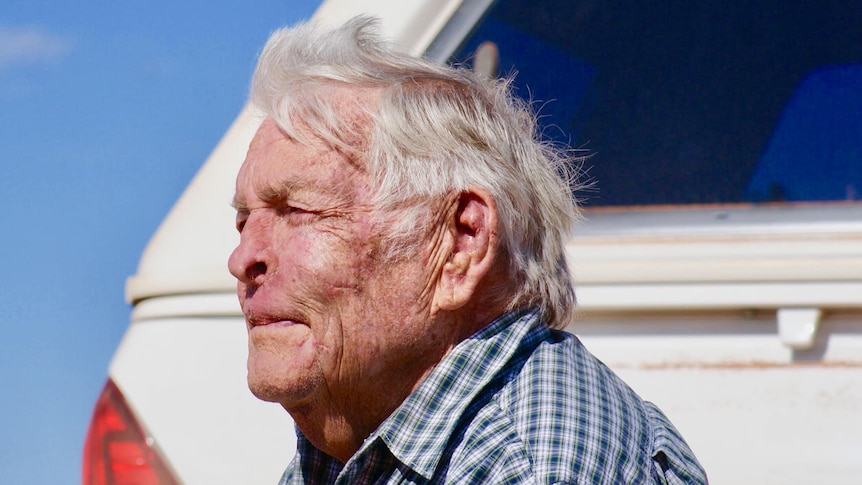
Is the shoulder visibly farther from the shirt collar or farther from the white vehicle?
the white vehicle

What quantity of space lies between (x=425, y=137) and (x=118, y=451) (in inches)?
39.2

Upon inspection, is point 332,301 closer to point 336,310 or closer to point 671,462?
point 336,310

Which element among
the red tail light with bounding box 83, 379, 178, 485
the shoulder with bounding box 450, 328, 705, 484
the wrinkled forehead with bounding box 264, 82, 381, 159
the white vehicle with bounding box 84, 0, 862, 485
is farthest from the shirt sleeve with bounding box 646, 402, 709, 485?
the red tail light with bounding box 83, 379, 178, 485

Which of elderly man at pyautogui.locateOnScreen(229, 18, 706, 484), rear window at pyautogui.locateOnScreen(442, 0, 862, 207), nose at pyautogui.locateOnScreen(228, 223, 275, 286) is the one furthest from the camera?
rear window at pyautogui.locateOnScreen(442, 0, 862, 207)

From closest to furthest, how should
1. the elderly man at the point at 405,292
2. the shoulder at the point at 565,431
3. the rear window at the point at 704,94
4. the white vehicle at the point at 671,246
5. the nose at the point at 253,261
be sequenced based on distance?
the shoulder at the point at 565,431 < the elderly man at the point at 405,292 < the nose at the point at 253,261 < the white vehicle at the point at 671,246 < the rear window at the point at 704,94

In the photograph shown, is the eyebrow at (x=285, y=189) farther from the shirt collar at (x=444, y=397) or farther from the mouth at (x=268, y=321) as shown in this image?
the shirt collar at (x=444, y=397)

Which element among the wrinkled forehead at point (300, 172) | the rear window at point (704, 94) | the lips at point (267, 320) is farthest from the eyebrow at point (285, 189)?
the rear window at point (704, 94)

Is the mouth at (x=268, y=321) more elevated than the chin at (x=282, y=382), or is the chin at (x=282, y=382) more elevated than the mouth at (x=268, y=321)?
the mouth at (x=268, y=321)

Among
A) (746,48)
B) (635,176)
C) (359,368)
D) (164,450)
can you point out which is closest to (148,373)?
(164,450)

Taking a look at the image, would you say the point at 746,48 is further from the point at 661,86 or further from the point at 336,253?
the point at 336,253

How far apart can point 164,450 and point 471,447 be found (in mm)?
850

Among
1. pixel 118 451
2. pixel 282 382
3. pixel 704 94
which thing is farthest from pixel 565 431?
pixel 118 451

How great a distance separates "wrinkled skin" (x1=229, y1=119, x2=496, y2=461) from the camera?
5.67 ft

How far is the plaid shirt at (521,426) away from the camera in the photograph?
1582 millimetres
